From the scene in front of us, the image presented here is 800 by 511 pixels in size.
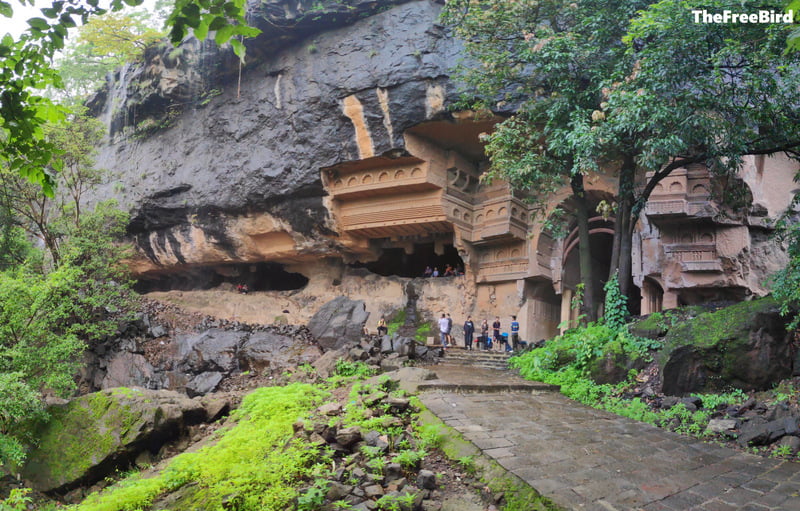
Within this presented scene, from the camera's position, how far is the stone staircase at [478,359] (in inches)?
451

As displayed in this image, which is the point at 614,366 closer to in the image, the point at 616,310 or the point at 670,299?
the point at 616,310

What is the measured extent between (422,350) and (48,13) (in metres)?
9.86

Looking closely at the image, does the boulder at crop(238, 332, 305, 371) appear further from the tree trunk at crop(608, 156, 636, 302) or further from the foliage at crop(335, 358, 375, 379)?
the tree trunk at crop(608, 156, 636, 302)

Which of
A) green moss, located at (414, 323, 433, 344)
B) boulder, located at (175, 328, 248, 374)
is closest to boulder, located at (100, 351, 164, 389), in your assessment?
boulder, located at (175, 328, 248, 374)

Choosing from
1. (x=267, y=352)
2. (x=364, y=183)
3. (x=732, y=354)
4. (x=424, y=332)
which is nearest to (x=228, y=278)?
(x=364, y=183)

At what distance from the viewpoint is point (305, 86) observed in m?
16.4

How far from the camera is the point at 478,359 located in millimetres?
12031

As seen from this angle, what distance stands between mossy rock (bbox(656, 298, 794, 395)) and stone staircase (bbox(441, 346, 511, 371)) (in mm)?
3972

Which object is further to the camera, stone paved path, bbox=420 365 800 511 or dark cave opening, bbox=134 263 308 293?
dark cave opening, bbox=134 263 308 293

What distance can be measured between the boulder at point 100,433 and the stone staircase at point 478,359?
19.8 feet

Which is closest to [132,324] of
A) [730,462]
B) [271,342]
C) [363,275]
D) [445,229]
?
[271,342]

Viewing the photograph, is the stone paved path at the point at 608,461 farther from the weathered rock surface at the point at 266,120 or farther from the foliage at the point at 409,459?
the weathered rock surface at the point at 266,120

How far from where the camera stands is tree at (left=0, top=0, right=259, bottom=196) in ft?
8.93

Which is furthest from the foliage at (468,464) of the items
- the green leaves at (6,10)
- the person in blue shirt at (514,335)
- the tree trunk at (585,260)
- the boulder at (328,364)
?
the person in blue shirt at (514,335)
